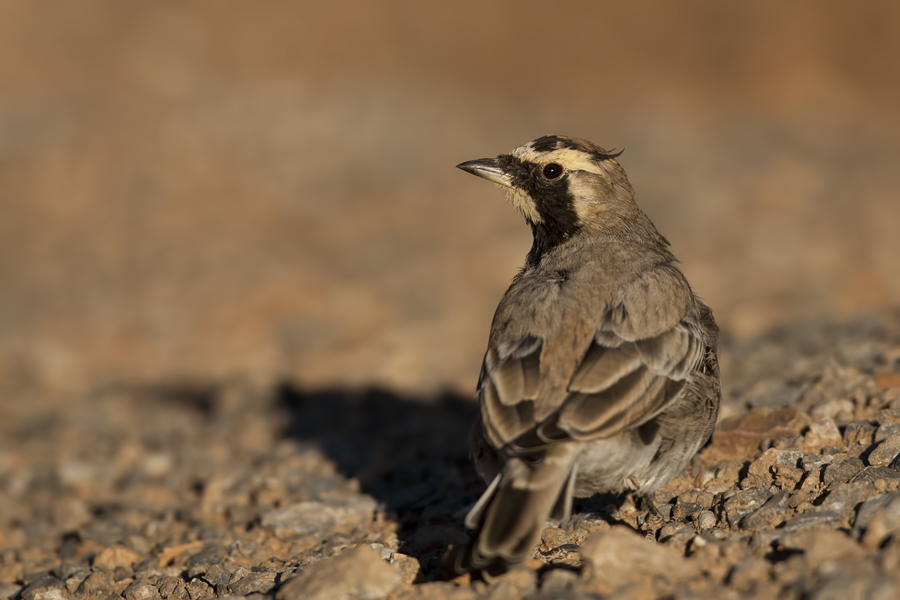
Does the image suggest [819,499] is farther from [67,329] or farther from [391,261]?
[67,329]

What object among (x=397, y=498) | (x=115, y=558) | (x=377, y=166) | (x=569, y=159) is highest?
(x=377, y=166)

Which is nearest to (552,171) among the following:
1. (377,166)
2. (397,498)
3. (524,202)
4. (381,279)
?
(524,202)

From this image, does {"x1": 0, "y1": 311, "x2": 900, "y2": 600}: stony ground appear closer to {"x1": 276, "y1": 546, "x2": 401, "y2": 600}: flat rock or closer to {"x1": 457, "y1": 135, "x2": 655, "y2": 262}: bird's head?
{"x1": 276, "y1": 546, "x2": 401, "y2": 600}: flat rock

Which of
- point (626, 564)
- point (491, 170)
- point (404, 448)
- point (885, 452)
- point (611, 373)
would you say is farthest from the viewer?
point (404, 448)

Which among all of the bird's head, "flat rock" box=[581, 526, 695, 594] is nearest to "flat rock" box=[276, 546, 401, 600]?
"flat rock" box=[581, 526, 695, 594]

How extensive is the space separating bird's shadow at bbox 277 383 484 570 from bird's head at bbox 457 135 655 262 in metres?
1.97

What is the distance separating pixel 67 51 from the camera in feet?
59.9

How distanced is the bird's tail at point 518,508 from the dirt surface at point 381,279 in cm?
21

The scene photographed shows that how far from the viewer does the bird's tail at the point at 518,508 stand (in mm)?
4496

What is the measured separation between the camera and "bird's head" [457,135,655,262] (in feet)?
21.5

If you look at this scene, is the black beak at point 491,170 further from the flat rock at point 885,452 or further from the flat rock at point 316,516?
the flat rock at point 885,452

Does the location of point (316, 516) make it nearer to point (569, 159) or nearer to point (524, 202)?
point (524, 202)

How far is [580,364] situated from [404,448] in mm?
3474

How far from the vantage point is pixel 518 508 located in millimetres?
4625
